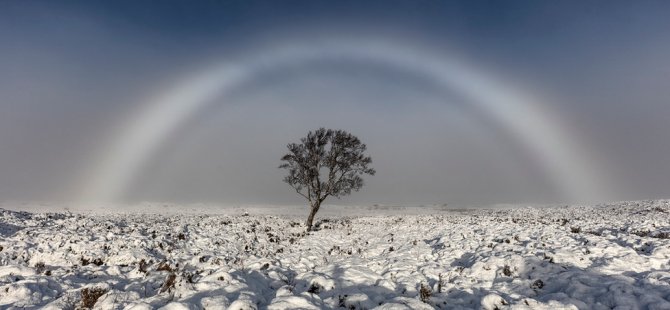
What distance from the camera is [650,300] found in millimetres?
6730

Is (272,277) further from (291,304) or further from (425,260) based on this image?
(425,260)

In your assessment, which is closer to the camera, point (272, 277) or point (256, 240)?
point (272, 277)

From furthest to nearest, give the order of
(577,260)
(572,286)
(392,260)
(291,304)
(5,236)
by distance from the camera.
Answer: (5,236)
(392,260)
(577,260)
(572,286)
(291,304)

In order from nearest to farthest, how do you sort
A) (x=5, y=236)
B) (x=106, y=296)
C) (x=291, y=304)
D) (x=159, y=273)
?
(x=291, y=304), (x=106, y=296), (x=159, y=273), (x=5, y=236)

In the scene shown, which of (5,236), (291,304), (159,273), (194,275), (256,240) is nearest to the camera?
(291,304)

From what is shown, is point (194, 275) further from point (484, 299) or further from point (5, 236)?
point (5, 236)

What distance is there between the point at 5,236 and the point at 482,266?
19212mm

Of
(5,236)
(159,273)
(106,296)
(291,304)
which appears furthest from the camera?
(5,236)

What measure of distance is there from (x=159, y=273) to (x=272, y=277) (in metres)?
3.50

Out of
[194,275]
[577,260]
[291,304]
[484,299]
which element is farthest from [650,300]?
[194,275]

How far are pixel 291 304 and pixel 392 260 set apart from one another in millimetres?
7398

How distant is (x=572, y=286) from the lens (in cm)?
820

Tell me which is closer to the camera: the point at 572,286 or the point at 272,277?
the point at 572,286

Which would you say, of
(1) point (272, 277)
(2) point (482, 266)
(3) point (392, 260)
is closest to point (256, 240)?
(3) point (392, 260)
